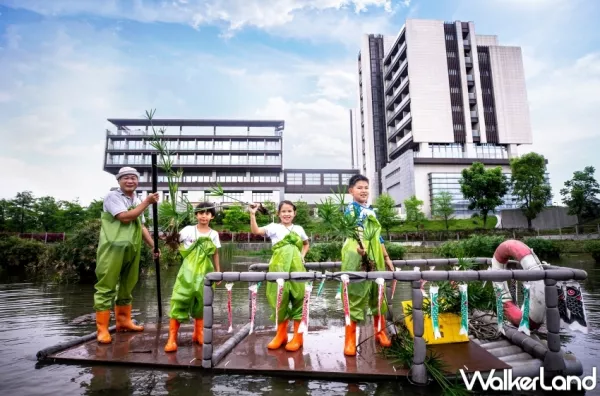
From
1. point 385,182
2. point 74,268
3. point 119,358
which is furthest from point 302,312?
point 385,182

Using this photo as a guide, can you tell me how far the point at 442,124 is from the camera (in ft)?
154

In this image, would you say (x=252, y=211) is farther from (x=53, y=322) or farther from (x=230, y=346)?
(x=53, y=322)

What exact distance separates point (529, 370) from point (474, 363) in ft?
1.45

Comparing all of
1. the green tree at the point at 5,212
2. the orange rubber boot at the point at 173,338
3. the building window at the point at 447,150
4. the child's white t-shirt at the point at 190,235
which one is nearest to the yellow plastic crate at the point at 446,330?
the child's white t-shirt at the point at 190,235

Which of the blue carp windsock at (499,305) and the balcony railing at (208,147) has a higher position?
the balcony railing at (208,147)

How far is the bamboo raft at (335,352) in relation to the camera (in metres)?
3.17

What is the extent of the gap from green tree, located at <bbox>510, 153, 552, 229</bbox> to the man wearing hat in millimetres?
41793

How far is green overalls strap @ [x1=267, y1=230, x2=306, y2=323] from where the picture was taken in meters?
3.92

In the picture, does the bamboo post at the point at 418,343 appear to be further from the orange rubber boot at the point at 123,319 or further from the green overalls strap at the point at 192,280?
the orange rubber boot at the point at 123,319

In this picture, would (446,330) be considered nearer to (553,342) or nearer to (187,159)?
(553,342)

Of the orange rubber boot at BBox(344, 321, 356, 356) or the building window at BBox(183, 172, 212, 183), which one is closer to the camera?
the orange rubber boot at BBox(344, 321, 356, 356)

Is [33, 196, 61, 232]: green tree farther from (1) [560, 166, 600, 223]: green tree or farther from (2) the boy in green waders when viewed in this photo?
(1) [560, 166, 600, 223]: green tree

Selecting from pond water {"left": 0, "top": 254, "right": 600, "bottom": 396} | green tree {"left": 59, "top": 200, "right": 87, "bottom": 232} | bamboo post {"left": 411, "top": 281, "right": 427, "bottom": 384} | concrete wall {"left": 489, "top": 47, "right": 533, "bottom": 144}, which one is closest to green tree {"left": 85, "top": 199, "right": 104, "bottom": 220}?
green tree {"left": 59, "top": 200, "right": 87, "bottom": 232}

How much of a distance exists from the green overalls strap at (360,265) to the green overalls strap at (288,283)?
552mm
